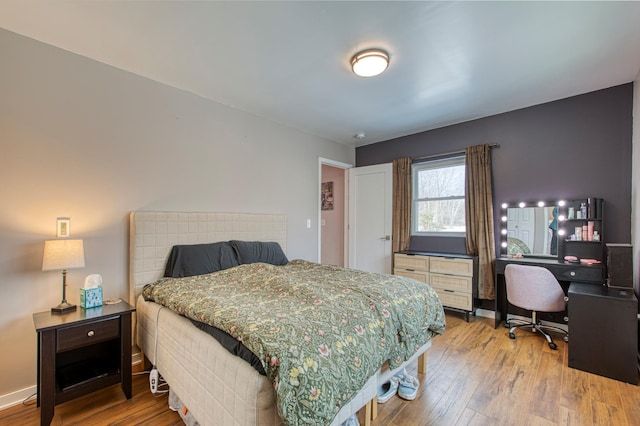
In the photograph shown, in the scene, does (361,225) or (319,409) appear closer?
(319,409)

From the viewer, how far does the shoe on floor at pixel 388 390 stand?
1.93 meters

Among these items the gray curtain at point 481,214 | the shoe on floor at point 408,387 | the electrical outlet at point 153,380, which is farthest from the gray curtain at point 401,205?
the electrical outlet at point 153,380

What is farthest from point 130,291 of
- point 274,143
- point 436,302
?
point 436,302

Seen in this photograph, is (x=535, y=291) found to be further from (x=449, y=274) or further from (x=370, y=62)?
(x=370, y=62)

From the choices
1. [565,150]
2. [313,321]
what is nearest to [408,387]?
[313,321]

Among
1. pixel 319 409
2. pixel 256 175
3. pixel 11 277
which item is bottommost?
pixel 319 409

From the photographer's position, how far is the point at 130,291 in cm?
239

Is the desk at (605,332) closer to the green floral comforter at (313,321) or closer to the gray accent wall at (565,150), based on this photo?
the gray accent wall at (565,150)

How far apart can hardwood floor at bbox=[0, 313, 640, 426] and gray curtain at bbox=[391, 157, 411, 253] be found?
1.89 m

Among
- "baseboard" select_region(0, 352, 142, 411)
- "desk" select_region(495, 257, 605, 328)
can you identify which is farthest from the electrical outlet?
"desk" select_region(495, 257, 605, 328)

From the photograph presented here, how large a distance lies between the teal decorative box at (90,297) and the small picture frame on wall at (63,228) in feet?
1.38

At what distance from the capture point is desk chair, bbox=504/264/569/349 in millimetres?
2779

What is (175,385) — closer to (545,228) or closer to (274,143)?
(274,143)

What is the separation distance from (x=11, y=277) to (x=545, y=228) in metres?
4.88
